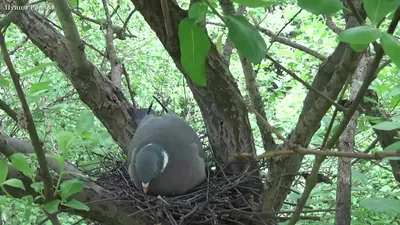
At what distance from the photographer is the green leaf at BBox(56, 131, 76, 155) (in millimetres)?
829

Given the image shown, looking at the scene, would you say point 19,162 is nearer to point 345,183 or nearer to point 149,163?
point 345,183

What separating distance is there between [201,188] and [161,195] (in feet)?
0.39

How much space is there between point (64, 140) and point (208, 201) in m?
0.61

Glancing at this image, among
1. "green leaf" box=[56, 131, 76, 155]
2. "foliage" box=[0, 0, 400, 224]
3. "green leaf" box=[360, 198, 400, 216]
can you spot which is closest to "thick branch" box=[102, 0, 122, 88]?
"foliage" box=[0, 0, 400, 224]

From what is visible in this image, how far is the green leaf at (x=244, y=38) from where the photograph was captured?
21.5 inches

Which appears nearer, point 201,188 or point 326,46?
point 201,188

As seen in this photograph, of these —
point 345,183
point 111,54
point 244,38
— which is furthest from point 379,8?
point 111,54

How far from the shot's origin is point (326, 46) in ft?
9.88

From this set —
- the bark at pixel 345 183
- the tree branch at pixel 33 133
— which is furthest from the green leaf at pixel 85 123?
the bark at pixel 345 183

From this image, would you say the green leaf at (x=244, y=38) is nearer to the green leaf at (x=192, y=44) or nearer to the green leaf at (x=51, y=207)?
the green leaf at (x=192, y=44)

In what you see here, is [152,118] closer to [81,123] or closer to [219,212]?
[219,212]

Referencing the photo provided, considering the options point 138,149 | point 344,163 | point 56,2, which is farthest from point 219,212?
point 56,2

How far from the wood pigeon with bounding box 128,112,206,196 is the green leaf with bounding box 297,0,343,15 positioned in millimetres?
1002

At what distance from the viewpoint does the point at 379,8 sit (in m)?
0.44
